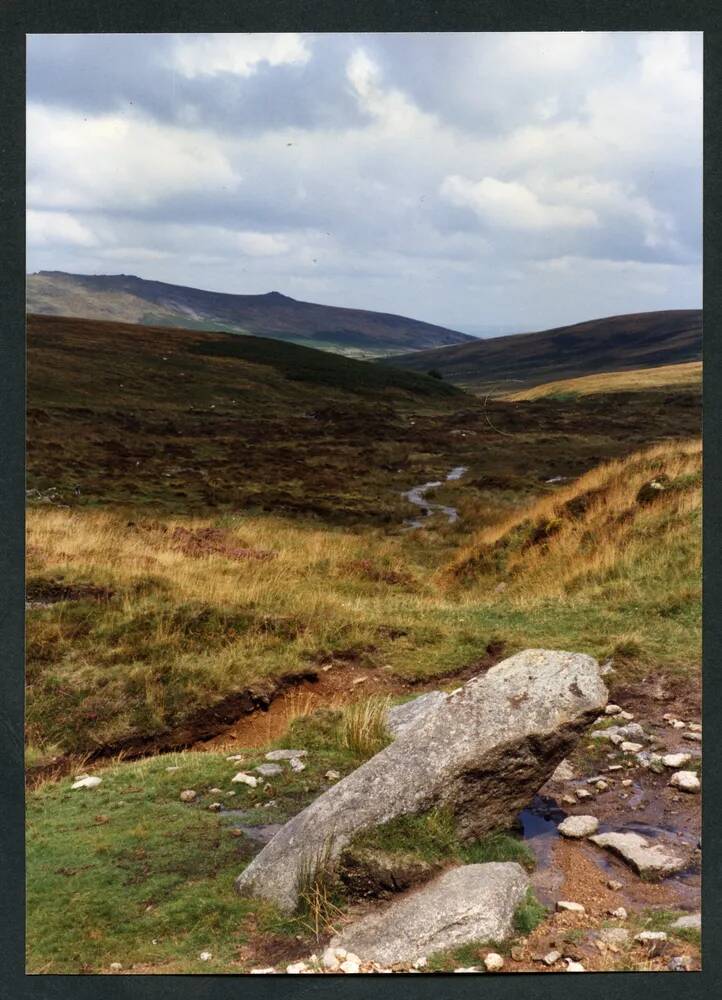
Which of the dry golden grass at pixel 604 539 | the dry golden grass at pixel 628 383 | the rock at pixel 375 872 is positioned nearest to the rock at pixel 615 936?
the rock at pixel 375 872

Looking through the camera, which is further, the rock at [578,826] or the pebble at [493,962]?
the rock at [578,826]

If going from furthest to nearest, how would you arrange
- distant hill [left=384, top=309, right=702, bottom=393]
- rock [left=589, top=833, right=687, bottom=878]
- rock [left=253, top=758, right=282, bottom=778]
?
distant hill [left=384, top=309, right=702, bottom=393] → rock [left=253, top=758, right=282, bottom=778] → rock [left=589, top=833, right=687, bottom=878]

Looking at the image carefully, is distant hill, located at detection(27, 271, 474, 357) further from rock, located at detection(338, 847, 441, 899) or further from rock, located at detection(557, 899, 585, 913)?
rock, located at detection(557, 899, 585, 913)

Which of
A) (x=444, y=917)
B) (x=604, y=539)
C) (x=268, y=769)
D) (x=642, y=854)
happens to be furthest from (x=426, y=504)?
(x=444, y=917)

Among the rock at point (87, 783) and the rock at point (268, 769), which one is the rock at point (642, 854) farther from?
the rock at point (87, 783)

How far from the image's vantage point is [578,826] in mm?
6781

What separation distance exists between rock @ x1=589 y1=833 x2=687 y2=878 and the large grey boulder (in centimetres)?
74

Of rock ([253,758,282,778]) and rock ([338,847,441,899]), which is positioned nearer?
rock ([338,847,441,899])

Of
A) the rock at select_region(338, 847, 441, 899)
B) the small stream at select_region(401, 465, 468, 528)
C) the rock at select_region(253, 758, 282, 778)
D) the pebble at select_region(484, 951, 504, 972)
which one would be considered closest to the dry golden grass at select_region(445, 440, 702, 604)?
the rock at select_region(253, 758, 282, 778)

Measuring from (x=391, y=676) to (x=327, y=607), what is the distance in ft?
9.15

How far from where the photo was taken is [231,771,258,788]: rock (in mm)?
7801

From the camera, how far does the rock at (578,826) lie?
22.1ft

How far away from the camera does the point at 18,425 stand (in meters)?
6.91

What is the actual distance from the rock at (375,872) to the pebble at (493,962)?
0.68m
